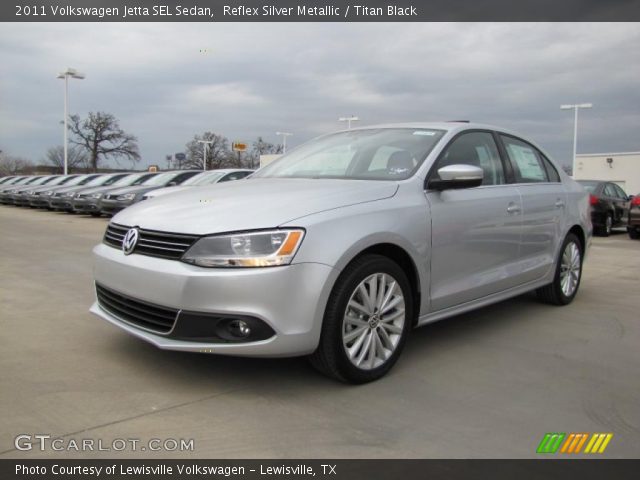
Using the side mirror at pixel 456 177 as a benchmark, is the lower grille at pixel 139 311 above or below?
below

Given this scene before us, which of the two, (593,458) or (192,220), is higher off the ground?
(192,220)

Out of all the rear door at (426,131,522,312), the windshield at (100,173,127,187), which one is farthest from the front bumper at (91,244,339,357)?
the windshield at (100,173,127,187)

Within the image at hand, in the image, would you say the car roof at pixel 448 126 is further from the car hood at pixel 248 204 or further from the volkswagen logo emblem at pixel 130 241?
the volkswagen logo emblem at pixel 130 241

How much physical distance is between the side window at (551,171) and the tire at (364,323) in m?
2.61

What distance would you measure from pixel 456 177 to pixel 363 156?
0.84 metres

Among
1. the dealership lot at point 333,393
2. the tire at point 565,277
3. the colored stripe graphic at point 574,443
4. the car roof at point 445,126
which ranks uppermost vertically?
the car roof at point 445,126

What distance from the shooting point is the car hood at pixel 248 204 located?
302cm

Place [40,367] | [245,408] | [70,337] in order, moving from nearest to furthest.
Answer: [245,408]
[40,367]
[70,337]

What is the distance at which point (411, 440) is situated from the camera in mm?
2637
